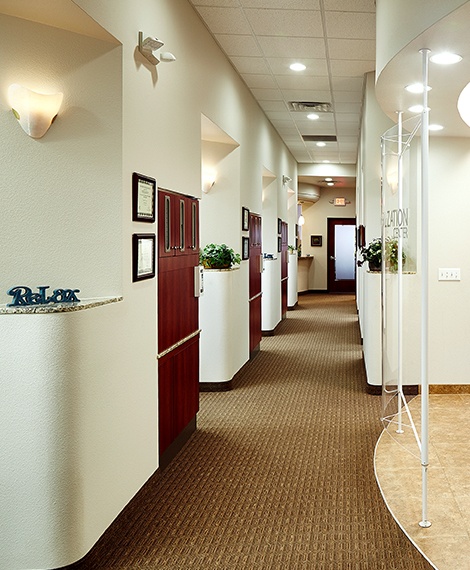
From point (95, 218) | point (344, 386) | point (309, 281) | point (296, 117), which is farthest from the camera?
point (309, 281)

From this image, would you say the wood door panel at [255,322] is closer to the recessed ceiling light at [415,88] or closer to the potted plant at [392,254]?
the potted plant at [392,254]

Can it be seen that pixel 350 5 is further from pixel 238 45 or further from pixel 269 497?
pixel 269 497

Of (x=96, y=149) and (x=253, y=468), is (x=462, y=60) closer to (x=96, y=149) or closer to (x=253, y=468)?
(x=96, y=149)

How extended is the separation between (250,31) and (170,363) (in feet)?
10.1

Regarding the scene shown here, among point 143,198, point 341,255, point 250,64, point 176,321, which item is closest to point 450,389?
point 176,321

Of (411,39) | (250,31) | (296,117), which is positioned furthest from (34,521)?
(296,117)

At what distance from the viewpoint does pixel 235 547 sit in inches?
128

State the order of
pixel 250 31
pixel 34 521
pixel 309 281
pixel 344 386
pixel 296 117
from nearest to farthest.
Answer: pixel 34 521, pixel 250 31, pixel 344 386, pixel 296 117, pixel 309 281

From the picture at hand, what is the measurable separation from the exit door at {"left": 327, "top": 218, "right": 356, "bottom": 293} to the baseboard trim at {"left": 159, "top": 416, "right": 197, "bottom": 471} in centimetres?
1526

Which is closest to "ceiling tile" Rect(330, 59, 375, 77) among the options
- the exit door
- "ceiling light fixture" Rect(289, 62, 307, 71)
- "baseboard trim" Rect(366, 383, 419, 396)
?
"ceiling light fixture" Rect(289, 62, 307, 71)

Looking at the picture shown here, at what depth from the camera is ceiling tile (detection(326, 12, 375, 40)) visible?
5.32 metres

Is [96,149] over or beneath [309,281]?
over

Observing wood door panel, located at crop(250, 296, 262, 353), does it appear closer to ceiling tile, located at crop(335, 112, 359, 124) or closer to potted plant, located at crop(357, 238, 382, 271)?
potted plant, located at crop(357, 238, 382, 271)

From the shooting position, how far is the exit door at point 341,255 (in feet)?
65.6
